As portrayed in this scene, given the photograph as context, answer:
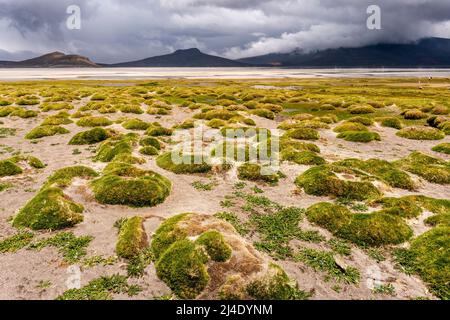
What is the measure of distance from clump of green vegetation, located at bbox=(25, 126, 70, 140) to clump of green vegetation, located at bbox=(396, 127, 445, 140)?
33750mm

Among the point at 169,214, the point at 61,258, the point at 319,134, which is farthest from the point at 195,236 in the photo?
the point at 319,134

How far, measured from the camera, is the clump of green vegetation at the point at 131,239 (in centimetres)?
1142

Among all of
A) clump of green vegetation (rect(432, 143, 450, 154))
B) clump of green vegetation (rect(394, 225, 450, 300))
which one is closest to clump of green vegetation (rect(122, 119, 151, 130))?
clump of green vegetation (rect(432, 143, 450, 154))

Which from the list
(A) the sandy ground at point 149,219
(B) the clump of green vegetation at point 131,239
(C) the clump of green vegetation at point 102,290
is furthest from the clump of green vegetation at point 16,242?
(C) the clump of green vegetation at point 102,290

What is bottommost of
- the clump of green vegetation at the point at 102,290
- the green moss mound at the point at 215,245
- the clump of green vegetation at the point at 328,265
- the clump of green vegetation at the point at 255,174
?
the clump of green vegetation at the point at 328,265

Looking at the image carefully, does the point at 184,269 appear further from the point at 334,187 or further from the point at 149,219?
the point at 334,187

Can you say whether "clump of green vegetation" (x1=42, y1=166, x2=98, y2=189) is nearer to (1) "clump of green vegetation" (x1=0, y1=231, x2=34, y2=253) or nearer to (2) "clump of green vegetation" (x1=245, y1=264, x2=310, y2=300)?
(1) "clump of green vegetation" (x1=0, y1=231, x2=34, y2=253)

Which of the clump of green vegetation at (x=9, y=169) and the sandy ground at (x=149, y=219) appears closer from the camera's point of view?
the sandy ground at (x=149, y=219)

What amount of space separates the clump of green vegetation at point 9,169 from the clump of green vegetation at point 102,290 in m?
13.4

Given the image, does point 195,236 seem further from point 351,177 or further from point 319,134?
point 319,134

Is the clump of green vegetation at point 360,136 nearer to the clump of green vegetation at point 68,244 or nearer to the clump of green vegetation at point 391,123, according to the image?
the clump of green vegetation at point 391,123

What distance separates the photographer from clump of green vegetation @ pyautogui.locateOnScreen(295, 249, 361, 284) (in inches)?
411

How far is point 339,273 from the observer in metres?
10.7

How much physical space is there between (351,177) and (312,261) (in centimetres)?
816
